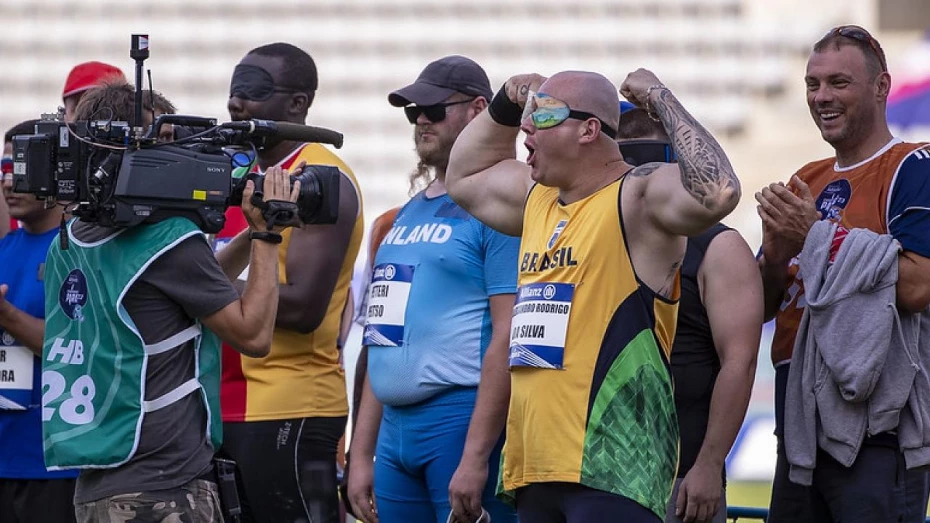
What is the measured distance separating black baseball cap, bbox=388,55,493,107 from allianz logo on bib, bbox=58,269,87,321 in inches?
49.7

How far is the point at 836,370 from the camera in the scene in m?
4.11

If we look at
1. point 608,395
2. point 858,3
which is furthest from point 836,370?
point 858,3

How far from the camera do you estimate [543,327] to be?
3.89 meters

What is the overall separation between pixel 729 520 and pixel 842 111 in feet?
5.19

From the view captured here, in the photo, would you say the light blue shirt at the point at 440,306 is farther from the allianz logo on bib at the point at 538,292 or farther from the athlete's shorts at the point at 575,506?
the athlete's shorts at the point at 575,506

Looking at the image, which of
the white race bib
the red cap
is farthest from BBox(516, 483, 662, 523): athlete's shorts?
the red cap

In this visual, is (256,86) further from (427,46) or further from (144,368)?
(427,46)

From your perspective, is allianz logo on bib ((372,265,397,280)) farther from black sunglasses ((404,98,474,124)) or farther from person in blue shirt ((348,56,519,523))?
black sunglasses ((404,98,474,124))

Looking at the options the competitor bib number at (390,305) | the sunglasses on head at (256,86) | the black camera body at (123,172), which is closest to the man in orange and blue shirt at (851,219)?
the competitor bib number at (390,305)

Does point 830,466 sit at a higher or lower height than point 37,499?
higher

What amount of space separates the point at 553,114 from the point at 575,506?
1002 mm

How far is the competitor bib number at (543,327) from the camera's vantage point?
12.7ft

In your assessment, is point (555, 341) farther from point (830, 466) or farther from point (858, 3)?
point (858, 3)

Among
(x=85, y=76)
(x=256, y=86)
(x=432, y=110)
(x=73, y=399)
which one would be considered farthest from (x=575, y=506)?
(x=85, y=76)
